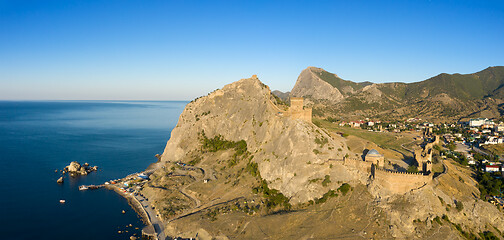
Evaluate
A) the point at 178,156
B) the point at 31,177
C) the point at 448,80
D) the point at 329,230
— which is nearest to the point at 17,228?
the point at 31,177

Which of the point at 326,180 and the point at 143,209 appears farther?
the point at 143,209

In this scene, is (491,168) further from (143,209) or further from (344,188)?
(143,209)

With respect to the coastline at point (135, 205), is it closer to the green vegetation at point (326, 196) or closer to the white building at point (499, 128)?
the green vegetation at point (326, 196)

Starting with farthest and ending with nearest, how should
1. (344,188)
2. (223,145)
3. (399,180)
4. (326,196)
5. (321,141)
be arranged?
(223,145) < (321,141) < (326,196) < (344,188) < (399,180)

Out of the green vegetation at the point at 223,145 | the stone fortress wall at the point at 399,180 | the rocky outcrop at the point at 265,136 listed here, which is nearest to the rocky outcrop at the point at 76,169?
the rocky outcrop at the point at 265,136

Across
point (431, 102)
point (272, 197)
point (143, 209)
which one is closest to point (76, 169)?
point (143, 209)

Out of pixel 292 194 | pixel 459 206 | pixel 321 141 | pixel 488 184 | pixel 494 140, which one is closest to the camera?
pixel 459 206

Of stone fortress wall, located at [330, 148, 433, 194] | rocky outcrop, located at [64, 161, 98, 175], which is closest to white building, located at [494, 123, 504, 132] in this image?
stone fortress wall, located at [330, 148, 433, 194]
